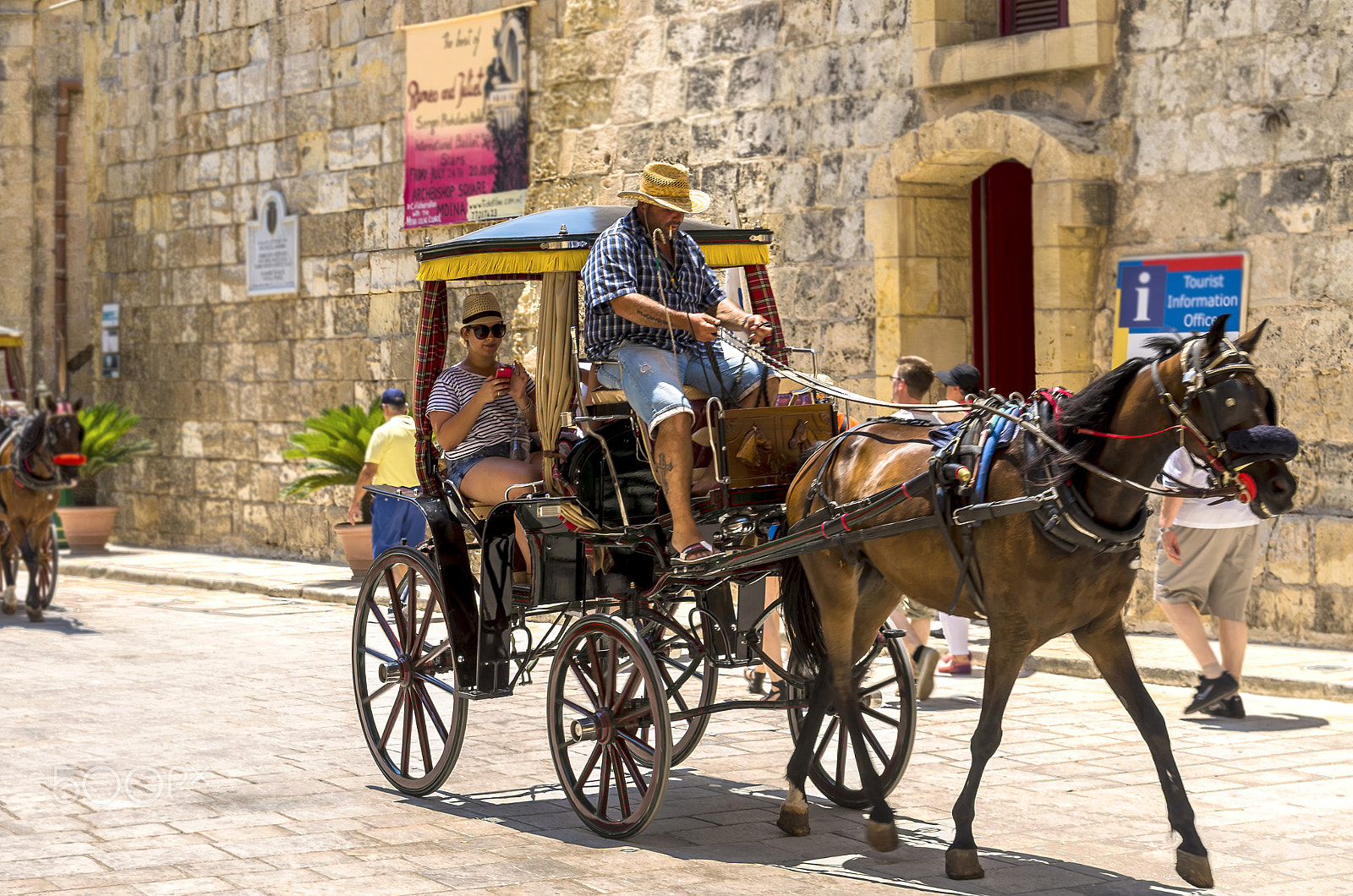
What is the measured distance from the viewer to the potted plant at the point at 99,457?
19719 mm

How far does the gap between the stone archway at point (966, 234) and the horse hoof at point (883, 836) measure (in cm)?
594

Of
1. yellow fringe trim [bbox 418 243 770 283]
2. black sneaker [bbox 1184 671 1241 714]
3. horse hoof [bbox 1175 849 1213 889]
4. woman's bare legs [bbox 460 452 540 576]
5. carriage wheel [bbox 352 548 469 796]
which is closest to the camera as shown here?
horse hoof [bbox 1175 849 1213 889]

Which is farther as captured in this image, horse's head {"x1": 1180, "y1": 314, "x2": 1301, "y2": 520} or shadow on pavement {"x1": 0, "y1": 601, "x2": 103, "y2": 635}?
shadow on pavement {"x1": 0, "y1": 601, "x2": 103, "y2": 635}

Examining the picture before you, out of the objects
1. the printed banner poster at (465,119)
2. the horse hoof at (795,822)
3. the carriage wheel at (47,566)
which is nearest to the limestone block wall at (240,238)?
the printed banner poster at (465,119)

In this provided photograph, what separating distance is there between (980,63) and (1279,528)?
367cm

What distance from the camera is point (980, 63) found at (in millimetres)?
11680

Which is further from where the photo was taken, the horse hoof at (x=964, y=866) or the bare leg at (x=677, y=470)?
the bare leg at (x=677, y=470)

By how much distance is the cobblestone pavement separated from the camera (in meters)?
5.58

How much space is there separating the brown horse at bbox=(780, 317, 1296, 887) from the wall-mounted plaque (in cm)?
1331

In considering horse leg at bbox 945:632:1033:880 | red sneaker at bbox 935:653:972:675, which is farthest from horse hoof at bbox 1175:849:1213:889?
red sneaker at bbox 935:653:972:675

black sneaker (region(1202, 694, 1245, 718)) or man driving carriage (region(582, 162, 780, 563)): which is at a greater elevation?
man driving carriage (region(582, 162, 780, 563))

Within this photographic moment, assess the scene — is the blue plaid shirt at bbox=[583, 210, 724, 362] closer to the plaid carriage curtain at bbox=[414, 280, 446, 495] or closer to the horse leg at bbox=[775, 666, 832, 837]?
the plaid carriage curtain at bbox=[414, 280, 446, 495]

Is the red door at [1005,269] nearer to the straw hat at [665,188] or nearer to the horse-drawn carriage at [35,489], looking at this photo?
the straw hat at [665,188]

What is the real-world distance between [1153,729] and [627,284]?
2452mm
